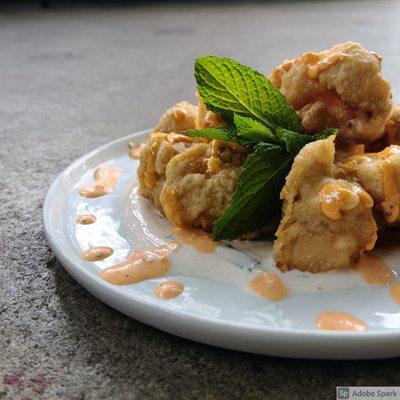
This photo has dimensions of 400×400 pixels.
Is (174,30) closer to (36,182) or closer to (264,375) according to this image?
(36,182)

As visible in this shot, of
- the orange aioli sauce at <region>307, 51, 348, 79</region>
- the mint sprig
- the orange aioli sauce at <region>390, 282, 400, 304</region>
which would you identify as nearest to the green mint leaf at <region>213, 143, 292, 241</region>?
the mint sprig

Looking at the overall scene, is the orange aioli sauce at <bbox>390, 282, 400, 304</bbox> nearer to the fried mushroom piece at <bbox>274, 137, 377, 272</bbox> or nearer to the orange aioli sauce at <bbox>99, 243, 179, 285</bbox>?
the fried mushroom piece at <bbox>274, 137, 377, 272</bbox>

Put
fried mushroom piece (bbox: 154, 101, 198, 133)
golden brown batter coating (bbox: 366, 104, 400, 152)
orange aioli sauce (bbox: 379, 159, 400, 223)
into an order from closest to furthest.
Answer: orange aioli sauce (bbox: 379, 159, 400, 223) < golden brown batter coating (bbox: 366, 104, 400, 152) < fried mushroom piece (bbox: 154, 101, 198, 133)

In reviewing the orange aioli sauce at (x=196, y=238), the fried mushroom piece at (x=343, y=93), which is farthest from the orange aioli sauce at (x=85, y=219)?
the fried mushroom piece at (x=343, y=93)

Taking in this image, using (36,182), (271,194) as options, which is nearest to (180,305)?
(271,194)

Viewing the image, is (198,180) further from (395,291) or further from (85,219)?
(395,291)

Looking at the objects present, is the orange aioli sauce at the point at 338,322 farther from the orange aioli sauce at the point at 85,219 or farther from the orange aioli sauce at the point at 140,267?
the orange aioli sauce at the point at 85,219

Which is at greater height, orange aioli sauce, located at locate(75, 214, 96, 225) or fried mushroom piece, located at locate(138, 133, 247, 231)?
fried mushroom piece, located at locate(138, 133, 247, 231)
